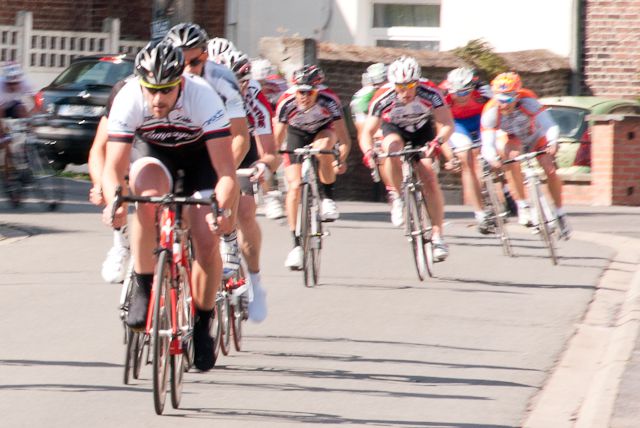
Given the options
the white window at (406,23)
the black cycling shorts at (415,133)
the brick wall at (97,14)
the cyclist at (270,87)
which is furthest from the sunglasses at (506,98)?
the brick wall at (97,14)

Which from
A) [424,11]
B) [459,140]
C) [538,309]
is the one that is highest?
[424,11]

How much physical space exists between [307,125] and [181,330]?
20.4 ft

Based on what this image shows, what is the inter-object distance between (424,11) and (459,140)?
14019 millimetres

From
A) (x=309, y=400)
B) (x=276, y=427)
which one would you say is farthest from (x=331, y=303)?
(x=276, y=427)

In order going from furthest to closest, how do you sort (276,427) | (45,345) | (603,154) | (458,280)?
1. (603,154)
2. (458,280)
3. (45,345)
4. (276,427)

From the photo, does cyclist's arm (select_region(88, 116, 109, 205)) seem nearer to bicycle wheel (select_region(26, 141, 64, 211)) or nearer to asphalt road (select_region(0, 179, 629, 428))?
asphalt road (select_region(0, 179, 629, 428))

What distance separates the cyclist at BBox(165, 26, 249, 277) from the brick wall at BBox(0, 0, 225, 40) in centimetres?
2061

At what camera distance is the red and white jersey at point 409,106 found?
1283 cm

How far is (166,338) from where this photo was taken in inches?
279

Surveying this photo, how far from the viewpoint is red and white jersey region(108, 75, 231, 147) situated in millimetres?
7336

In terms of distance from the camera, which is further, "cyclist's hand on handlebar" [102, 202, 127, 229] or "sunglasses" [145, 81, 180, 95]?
"sunglasses" [145, 81, 180, 95]

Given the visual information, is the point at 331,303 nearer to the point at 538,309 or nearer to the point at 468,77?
the point at 538,309

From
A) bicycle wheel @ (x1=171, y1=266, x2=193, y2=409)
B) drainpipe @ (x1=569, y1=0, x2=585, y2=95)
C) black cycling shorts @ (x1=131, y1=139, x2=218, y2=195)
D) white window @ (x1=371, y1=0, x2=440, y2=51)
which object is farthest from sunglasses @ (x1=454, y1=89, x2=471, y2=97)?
white window @ (x1=371, y1=0, x2=440, y2=51)

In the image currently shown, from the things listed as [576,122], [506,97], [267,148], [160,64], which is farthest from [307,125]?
[576,122]
